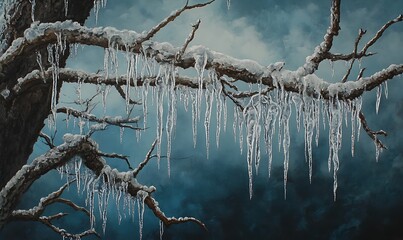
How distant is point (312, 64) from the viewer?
78.1 inches

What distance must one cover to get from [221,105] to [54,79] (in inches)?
34.3

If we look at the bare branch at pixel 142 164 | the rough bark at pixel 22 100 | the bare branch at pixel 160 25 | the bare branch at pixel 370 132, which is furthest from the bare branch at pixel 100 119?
the bare branch at pixel 370 132

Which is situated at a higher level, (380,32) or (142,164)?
(380,32)

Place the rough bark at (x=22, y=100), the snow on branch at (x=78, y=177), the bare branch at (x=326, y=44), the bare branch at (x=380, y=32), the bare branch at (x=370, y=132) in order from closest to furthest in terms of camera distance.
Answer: the bare branch at (x=326, y=44)
the bare branch at (x=380, y=32)
the bare branch at (x=370, y=132)
the rough bark at (x=22, y=100)
the snow on branch at (x=78, y=177)

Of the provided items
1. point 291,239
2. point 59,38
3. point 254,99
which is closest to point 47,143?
point 59,38

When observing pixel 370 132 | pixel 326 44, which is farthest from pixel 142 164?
pixel 326 44

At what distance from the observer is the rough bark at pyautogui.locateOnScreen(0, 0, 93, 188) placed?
255cm

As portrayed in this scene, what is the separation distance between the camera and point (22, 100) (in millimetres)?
2650

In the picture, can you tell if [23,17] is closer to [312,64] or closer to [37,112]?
[37,112]

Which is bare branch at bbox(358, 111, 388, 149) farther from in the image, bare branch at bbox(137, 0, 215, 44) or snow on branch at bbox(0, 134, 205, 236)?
snow on branch at bbox(0, 134, 205, 236)

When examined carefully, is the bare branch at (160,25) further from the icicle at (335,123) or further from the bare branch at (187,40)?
the icicle at (335,123)

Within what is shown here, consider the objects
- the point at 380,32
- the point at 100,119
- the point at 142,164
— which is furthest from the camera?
the point at 100,119

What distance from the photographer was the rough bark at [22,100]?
2547 mm

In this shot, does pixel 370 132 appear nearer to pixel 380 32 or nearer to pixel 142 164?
pixel 380 32
